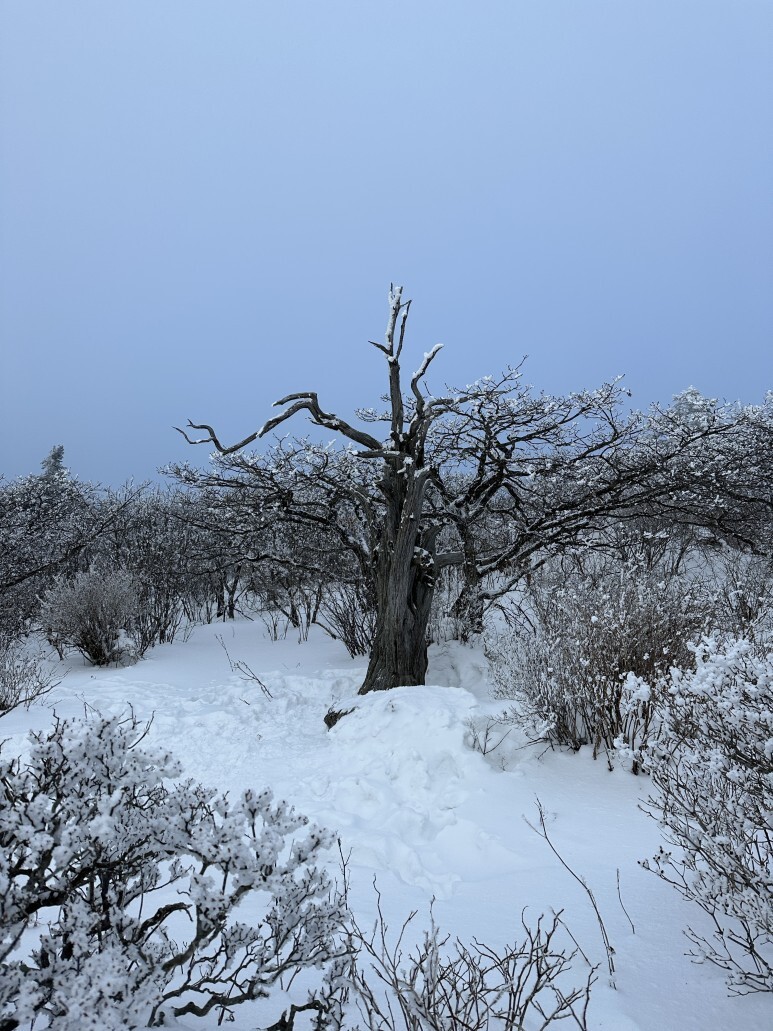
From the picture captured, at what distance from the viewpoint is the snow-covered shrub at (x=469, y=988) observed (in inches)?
63.7

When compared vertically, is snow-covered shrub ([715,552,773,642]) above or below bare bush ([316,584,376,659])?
above

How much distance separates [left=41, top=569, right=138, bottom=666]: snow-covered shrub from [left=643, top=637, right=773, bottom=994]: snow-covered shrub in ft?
33.7

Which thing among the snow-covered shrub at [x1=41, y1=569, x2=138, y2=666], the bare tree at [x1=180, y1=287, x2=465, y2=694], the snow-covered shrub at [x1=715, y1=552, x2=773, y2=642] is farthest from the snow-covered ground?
the snow-covered shrub at [x1=715, y1=552, x2=773, y2=642]

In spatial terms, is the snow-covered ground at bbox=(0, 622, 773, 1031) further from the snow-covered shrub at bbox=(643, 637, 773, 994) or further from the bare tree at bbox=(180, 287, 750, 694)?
the bare tree at bbox=(180, 287, 750, 694)

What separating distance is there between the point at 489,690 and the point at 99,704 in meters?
5.38

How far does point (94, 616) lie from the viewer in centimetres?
1088

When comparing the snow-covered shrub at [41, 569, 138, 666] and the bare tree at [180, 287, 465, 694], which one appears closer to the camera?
the bare tree at [180, 287, 465, 694]

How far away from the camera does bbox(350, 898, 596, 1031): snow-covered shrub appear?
1.62 meters

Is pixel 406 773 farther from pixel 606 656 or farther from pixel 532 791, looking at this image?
pixel 606 656

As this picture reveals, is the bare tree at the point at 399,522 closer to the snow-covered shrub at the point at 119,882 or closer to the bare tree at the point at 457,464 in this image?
the bare tree at the point at 457,464

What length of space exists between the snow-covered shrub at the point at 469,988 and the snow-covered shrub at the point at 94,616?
31.3ft

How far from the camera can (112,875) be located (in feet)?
5.98

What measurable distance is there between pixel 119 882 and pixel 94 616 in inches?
400

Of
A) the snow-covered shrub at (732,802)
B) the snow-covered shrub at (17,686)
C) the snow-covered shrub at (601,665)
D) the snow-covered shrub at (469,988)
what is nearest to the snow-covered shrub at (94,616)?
the snow-covered shrub at (17,686)
